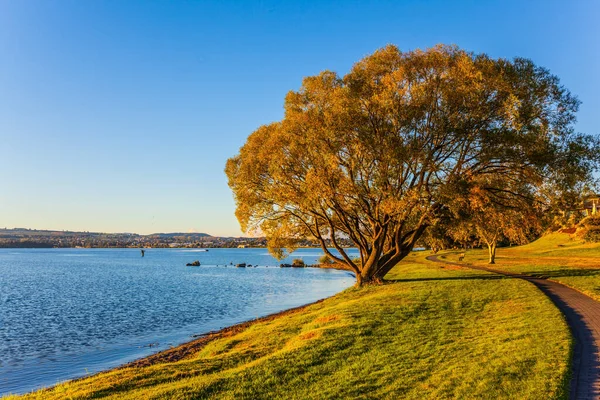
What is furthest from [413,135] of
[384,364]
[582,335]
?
[384,364]

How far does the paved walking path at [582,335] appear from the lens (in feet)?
34.0

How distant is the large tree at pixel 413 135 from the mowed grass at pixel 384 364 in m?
11.5

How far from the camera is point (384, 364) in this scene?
12.6 meters

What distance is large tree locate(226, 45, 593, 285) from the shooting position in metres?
28.7

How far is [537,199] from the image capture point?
1244 inches

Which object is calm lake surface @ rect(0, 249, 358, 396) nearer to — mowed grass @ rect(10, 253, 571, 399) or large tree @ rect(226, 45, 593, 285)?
mowed grass @ rect(10, 253, 571, 399)

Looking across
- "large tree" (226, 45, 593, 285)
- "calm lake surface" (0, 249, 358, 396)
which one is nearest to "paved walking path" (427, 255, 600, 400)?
"large tree" (226, 45, 593, 285)

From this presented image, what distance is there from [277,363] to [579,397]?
7976 millimetres

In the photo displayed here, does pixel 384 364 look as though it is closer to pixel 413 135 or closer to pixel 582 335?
pixel 582 335

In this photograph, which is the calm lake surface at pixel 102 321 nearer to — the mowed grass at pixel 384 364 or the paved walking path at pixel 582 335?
the mowed grass at pixel 384 364

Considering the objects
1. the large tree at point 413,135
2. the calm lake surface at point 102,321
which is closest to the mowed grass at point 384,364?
the calm lake surface at point 102,321

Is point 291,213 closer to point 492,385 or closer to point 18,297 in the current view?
point 492,385

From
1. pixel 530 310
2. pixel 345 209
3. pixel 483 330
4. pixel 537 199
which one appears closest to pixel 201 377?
pixel 483 330

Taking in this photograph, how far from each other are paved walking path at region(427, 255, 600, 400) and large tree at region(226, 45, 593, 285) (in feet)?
28.8
